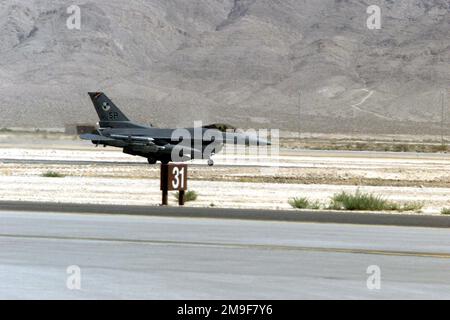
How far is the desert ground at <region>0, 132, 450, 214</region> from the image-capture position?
102 ft

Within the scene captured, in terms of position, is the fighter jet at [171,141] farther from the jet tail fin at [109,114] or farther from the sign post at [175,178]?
the sign post at [175,178]

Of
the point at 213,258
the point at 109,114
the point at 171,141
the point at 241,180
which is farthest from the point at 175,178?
the point at 109,114

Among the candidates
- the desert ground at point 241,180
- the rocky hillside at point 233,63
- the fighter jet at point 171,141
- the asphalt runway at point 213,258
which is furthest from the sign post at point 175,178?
the rocky hillside at point 233,63

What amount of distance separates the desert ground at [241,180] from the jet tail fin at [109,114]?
201 cm

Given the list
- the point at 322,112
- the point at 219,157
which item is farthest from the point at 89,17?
the point at 219,157

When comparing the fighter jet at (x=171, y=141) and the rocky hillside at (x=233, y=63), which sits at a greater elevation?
the rocky hillside at (x=233, y=63)

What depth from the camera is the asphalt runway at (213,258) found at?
11.8 m

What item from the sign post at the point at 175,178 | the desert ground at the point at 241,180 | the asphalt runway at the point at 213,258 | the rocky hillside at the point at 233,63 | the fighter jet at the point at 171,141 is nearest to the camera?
the asphalt runway at the point at 213,258

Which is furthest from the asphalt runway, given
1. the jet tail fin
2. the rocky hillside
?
the rocky hillside

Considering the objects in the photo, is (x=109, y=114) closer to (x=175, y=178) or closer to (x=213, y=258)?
(x=175, y=178)

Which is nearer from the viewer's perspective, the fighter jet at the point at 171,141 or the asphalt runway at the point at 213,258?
the asphalt runway at the point at 213,258

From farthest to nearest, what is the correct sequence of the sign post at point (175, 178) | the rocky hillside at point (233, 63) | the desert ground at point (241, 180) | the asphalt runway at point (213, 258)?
the rocky hillside at point (233, 63), the desert ground at point (241, 180), the sign post at point (175, 178), the asphalt runway at point (213, 258)

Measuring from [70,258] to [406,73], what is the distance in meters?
144
